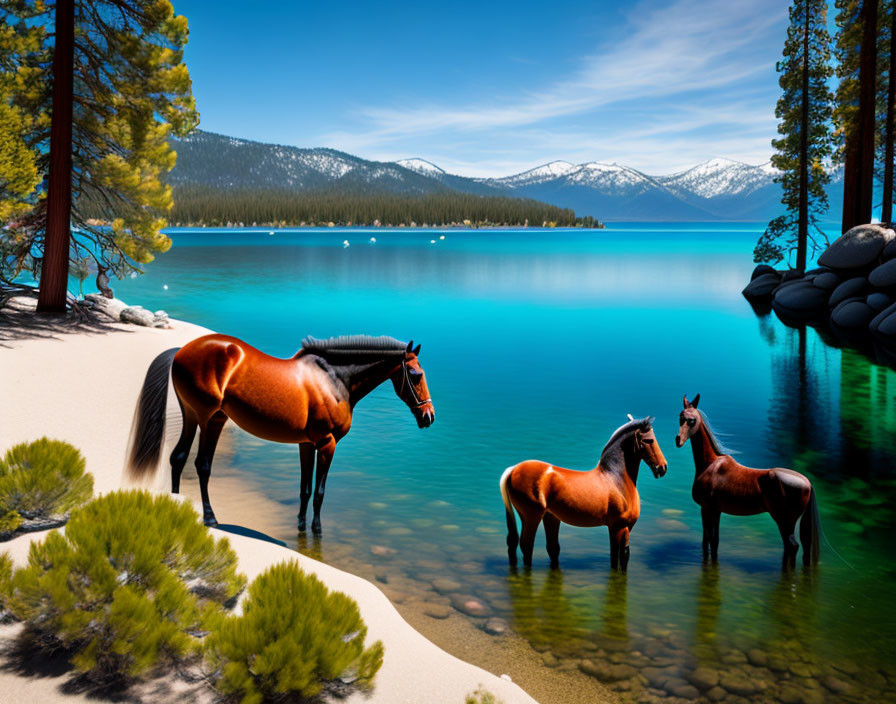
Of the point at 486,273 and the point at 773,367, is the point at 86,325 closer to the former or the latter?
the point at 773,367

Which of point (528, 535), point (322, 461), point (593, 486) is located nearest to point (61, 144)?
point (322, 461)

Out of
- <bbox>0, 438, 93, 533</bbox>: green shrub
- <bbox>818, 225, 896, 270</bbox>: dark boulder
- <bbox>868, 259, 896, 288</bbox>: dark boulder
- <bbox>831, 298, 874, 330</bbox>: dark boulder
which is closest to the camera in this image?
<bbox>0, 438, 93, 533</bbox>: green shrub

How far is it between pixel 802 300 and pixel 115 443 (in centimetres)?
3940

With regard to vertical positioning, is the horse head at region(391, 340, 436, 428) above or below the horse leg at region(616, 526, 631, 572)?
above

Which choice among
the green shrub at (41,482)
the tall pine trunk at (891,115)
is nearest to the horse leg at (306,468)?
the green shrub at (41,482)

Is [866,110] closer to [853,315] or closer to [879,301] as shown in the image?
[879,301]

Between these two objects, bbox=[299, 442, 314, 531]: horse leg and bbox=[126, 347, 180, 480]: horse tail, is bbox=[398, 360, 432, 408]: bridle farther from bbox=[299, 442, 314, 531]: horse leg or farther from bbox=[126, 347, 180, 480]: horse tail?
bbox=[126, 347, 180, 480]: horse tail

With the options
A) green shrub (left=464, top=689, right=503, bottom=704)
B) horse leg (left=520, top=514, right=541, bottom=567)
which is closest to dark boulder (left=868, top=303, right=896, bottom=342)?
horse leg (left=520, top=514, right=541, bottom=567)

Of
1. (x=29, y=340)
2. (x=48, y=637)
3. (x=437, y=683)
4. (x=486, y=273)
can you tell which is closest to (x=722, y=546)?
(x=437, y=683)

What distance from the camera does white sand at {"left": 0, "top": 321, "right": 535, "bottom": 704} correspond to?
609 centimetres

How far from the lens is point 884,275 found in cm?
3409

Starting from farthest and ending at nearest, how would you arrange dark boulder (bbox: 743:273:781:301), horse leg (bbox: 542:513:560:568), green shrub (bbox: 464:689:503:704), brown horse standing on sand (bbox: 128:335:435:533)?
dark boulder (bbox: 743:273:781:301)
horse leg (bbox: 542:513:560:568)
brown horse standing on sand (bbox: 128:335:435:533)
green shrub (bbox: 464:689:503:704)

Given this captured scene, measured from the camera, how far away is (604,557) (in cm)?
1061

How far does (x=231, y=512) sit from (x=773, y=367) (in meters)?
22.6
